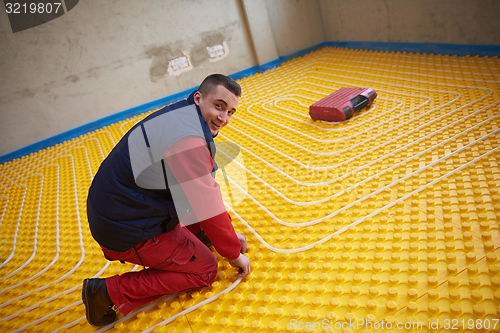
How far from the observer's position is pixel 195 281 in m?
2.03

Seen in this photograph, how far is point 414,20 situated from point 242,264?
5550 mm

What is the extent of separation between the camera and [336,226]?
93.9 inches

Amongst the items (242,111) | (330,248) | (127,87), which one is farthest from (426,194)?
(127,87)

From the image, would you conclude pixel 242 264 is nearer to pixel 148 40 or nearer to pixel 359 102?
pixel 359 102

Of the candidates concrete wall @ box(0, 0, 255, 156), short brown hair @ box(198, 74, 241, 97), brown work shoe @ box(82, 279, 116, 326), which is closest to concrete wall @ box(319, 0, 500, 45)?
concrete wall @ box(0, 0, 255, 156)

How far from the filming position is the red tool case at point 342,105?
3973 mm

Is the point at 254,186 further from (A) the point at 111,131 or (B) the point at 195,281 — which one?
(A) the point at 111,131

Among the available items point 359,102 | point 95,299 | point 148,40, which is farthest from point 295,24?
point 95,299

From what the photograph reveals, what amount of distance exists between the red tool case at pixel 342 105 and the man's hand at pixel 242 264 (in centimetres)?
254

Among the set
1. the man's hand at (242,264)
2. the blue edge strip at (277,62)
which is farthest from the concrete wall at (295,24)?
the man's hand at (242,264)

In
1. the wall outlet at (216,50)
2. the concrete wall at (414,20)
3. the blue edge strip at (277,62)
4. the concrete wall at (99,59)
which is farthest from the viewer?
Result: the wall outlet at (216,50)

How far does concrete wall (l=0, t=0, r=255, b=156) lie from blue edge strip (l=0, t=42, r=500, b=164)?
4.2 inches

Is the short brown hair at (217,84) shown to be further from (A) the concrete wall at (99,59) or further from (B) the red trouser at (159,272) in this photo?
(A) the concrete wall at (99,59)

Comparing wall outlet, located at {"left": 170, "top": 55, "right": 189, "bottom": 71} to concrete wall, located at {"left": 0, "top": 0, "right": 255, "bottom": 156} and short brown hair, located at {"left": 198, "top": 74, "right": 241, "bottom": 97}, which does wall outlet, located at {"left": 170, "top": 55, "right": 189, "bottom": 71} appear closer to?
concrete wall, located at {"left": 0, "top": 0, "right": 255, "bottom": 156}
